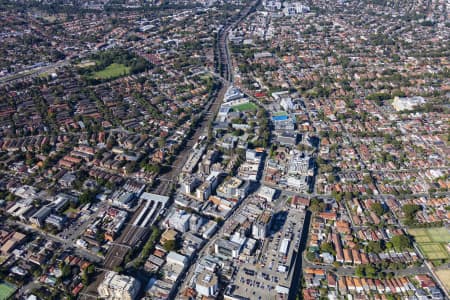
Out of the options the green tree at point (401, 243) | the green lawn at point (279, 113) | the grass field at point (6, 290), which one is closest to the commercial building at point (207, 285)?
the grass field at point (6, 290)

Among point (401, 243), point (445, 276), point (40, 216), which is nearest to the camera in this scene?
point (445, 276)

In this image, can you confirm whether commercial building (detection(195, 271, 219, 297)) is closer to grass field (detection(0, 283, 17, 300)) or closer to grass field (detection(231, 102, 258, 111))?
grass field (detection(0, 283, 17, 300))

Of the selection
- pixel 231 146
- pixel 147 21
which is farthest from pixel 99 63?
pixel 231 146

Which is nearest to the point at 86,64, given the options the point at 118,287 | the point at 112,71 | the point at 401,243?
the point at 112,71

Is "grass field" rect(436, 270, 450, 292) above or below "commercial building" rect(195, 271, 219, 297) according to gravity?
above

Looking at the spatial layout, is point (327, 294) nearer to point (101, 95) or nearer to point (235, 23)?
point (101, 95)

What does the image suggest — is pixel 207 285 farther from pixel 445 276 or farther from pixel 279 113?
pixel 279 113

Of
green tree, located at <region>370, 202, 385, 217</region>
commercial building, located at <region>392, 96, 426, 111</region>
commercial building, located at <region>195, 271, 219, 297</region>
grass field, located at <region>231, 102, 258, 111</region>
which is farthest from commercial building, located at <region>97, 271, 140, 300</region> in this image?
commercial building, located at <region>392, 96, 426, 111</region>

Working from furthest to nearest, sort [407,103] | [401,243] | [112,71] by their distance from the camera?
[112,71]
[407,103]
[401,243]
